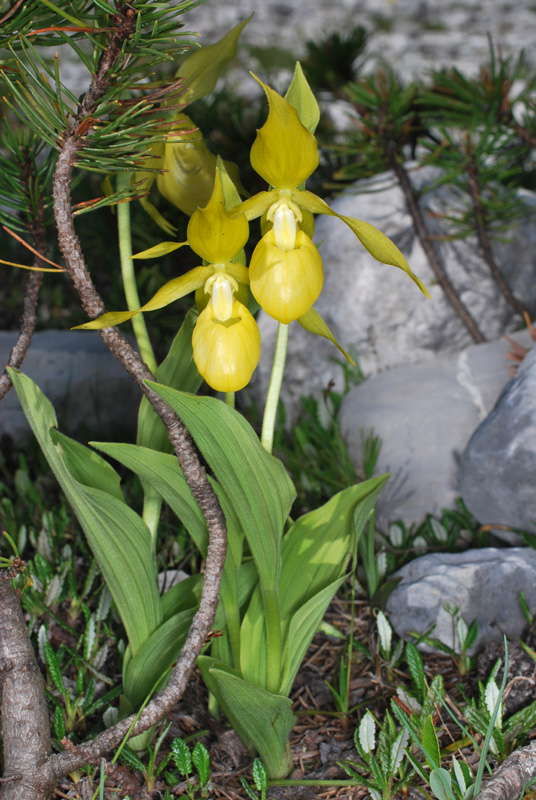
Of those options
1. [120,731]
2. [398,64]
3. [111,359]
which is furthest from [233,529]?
[398,64]

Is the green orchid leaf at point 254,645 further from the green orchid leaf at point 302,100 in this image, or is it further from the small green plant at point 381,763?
the green orchid leaf at point 302,100

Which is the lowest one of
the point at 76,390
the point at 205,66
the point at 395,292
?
the point at 76,390

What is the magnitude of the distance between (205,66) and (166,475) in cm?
54

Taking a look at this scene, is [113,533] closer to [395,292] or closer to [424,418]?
[424,418]

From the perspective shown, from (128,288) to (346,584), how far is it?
0.78 meters

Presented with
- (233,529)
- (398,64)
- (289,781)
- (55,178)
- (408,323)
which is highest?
(398,64)

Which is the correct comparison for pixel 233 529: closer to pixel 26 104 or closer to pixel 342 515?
pixel 342 515

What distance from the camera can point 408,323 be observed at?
198 cm

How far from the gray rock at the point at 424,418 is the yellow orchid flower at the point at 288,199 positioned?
36.3 inches

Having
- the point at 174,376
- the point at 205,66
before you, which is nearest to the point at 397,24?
the point at 205,66

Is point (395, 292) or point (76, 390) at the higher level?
point (395, 292)

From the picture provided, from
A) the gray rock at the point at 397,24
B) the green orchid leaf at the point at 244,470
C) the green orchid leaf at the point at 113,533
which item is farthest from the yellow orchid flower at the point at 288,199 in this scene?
the gray rock at the point at 397,24

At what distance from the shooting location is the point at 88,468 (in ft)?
3.07

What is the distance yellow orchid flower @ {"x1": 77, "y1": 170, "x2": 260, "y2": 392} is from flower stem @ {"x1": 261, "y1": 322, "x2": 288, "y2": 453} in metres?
0.07
